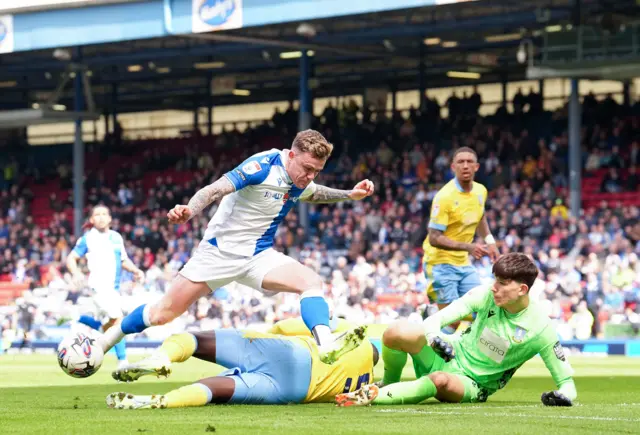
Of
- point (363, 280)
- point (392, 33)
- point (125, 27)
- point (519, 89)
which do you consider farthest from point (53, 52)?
point (363, 280)

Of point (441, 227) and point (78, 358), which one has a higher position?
point (441, 227)

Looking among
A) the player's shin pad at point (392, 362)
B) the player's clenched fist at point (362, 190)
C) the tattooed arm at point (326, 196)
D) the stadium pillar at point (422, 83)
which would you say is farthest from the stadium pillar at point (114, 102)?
the player's shin pad at point (392, 362)

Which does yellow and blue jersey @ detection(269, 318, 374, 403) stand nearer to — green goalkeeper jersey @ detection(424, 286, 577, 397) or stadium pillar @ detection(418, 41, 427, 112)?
green goalkeeper jersey @ detection(424, 286, 577, 397)

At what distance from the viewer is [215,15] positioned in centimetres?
3023

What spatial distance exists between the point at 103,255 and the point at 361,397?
815 cm

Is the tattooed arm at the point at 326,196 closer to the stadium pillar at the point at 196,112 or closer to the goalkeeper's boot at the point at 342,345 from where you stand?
A: the goalkeeper's boot at the point at 342,345

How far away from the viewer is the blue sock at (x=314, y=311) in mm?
8805

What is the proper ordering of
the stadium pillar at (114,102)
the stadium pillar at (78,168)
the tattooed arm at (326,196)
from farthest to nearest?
the stadium pillar at (114,102) → the stadium pillar at (78,168) → the tattooed arm at (326,196)

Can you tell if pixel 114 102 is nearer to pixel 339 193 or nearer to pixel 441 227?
pixel 441 227

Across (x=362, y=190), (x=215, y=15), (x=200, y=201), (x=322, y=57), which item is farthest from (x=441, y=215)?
(x=322, y=57)

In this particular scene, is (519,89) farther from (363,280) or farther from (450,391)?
(450,391)

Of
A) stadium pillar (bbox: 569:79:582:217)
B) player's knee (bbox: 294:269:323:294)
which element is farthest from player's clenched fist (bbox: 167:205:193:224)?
stadium pillar (bbox: 569:79:582:217)

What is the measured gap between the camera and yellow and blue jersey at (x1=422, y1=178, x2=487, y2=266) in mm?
13094

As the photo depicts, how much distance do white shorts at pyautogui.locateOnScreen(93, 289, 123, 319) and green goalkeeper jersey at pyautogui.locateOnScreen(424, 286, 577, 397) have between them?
25.3ft
